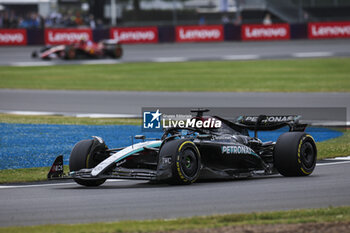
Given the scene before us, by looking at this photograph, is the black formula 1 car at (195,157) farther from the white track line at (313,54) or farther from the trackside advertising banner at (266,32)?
the trackside advertising banner at (266,32)

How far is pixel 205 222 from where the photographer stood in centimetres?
731

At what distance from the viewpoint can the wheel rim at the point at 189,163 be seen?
950 cm

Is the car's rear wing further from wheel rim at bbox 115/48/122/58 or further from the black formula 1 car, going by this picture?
wheel rim at bbox 115/48/122/58

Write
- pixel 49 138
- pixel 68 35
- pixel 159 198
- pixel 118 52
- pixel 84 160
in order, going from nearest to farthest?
pixel 159 198 < pixel 84 160 < pixel 49 138 < pixel 118 52 < pixel 68 35

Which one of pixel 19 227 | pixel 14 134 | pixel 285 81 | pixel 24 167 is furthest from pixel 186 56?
pixel 19 227

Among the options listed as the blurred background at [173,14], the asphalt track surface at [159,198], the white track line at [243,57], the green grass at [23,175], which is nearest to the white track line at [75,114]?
the green grass at [23,175]

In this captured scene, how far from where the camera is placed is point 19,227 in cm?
727

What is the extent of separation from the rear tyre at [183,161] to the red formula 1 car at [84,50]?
32045 millimetres

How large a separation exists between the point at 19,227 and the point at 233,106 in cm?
1489

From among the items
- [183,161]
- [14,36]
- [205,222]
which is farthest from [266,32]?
[205,222]

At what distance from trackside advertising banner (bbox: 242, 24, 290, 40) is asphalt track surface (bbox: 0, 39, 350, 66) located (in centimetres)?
61

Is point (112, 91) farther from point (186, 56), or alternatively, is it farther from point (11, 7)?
point (11, 7)

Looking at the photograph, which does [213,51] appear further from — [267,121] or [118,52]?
[267,121]

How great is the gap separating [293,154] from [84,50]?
32059 mm
